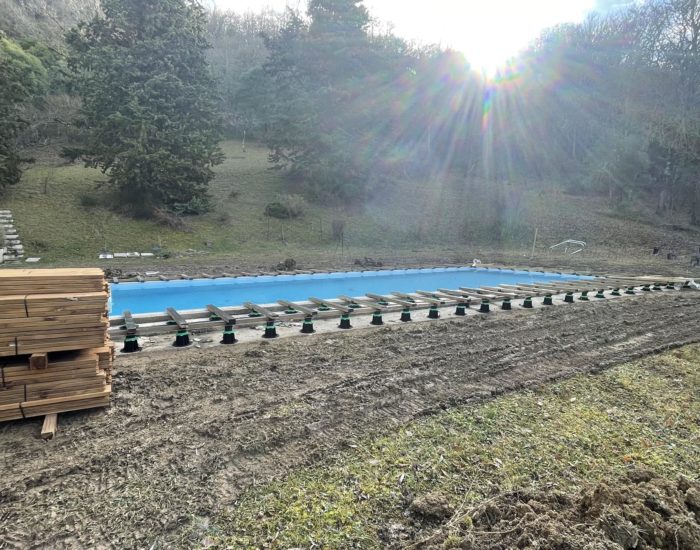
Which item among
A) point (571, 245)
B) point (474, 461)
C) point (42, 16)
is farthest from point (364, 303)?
point (42, 16)

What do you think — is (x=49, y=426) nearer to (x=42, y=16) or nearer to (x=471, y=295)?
(x=471, y=295)

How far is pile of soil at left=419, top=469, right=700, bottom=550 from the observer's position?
6.80 feet

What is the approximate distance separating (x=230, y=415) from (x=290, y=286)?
826 cm

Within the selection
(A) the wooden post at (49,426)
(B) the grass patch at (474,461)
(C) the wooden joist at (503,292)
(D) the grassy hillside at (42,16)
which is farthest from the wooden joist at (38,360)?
(D) the grassy hillside at (42,16)

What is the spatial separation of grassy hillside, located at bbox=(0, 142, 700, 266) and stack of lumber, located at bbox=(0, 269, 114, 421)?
1098 centimetres

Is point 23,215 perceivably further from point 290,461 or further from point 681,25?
point 681,25

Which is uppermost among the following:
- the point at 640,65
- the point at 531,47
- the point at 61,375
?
the point at 531,47

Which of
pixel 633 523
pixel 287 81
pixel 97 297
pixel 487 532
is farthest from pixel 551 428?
pixel 287 81

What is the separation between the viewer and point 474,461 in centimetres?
289

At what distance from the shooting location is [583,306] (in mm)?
8391

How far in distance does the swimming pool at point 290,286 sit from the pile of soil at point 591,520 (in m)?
8.00

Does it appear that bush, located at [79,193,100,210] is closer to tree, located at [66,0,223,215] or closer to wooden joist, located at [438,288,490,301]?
tree, located at [66,0,223,215]

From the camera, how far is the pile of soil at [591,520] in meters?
Result: 2.07

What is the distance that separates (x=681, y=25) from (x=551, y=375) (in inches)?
1661
